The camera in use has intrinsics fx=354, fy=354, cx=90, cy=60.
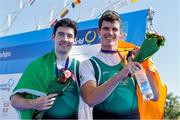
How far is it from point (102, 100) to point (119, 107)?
0.14 m

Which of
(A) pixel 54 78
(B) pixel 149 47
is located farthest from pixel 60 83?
(B) pixel 149 47

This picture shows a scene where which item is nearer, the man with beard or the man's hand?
the man's hand

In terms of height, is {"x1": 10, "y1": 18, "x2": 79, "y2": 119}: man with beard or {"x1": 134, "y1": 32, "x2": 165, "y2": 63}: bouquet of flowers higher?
{"x1": 134, "y1": 32, "x2": 165, "y2": 63}: bouquet of flowers

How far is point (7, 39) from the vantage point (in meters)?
4.80

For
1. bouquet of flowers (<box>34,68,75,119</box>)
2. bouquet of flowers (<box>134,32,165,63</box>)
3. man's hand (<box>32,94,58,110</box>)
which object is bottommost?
man's hand (<box>32,94,58,110</box>)

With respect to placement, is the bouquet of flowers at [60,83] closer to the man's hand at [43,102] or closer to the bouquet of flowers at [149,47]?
the man's hand at [43,102]

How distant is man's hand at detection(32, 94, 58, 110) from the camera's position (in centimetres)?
208

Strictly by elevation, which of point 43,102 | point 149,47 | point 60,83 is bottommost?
point 43,102

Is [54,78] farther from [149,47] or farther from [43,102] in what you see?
[149,47]

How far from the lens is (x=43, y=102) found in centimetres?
208

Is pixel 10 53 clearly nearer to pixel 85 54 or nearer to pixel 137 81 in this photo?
pixel 85 54

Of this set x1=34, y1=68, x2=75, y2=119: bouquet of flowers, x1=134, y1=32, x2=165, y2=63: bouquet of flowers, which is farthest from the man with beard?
x1=134, y1=32, x2=165, y2=63: bouquet of flowers

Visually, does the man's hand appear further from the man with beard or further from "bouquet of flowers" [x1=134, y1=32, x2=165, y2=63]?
"bouquet of flowers" [x1=134, y1=32, x2=165, y2=63]

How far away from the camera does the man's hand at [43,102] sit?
208 cm
